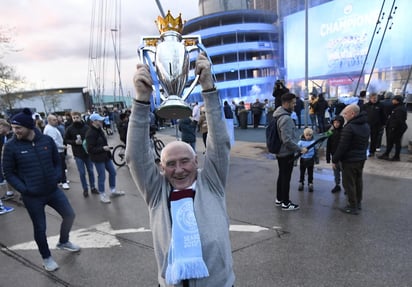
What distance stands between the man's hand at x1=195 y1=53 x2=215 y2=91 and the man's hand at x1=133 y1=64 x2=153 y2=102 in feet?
0.88

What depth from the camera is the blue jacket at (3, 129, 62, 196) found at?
139 inches

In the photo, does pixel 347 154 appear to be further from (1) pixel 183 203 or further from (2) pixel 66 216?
(2) pixel 66 216

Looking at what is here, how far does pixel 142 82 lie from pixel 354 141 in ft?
14.3

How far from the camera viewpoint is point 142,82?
1508 millimetres

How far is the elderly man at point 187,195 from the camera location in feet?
5.15

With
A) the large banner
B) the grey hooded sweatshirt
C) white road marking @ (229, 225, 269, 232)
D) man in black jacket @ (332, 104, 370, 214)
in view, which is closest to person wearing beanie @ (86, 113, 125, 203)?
white road marking @ (229, 225, 269, 232)

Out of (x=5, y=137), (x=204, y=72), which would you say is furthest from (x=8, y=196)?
(x=204, y=72)

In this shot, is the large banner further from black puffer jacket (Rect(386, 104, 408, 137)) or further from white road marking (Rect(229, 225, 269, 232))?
white road marking (Rect(229, 225, 269, 232))

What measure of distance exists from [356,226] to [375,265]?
3.64 ft

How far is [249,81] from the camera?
55406 millimetres

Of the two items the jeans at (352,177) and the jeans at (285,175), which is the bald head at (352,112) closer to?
the jeans at (352,177)

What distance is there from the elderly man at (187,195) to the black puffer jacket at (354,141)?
3745mm

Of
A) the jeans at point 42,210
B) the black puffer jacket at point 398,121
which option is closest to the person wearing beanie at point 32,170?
the jeans at point 42,210

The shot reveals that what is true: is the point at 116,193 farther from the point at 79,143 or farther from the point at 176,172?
the point at 176,172
